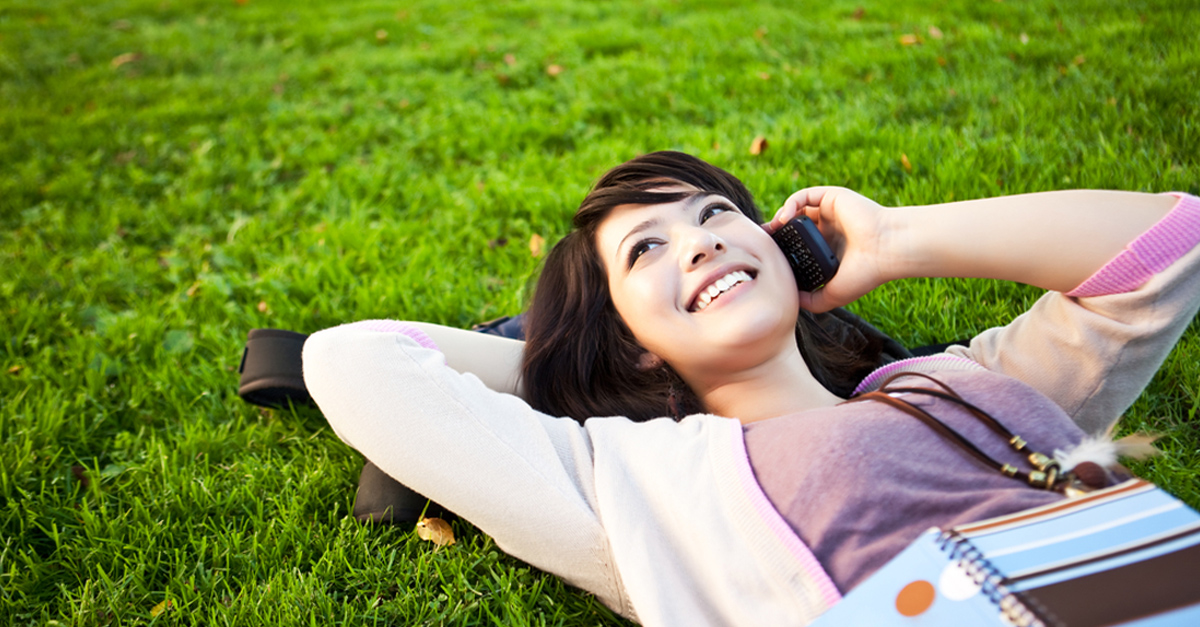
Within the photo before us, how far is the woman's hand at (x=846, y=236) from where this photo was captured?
2.25m

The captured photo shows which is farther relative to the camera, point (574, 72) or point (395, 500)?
point (574, 72)

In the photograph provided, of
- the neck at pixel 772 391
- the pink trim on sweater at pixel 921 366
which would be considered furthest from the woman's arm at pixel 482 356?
the pink trim on sweater at pixel 921 366

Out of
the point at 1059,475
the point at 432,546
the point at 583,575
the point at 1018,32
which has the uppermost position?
the point at 1018,32

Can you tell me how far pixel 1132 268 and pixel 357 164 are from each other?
4604 millimetres

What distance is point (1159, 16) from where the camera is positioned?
482 cm

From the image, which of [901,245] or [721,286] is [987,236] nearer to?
[901,245]

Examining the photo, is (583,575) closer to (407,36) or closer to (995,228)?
(995,228)

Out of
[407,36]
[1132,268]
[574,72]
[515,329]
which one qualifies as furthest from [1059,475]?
[407,36]

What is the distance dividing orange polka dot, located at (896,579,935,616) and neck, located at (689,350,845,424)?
0.81 meters

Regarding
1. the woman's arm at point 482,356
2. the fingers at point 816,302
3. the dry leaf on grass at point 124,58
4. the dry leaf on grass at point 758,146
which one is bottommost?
the woman's arm at point 482,356

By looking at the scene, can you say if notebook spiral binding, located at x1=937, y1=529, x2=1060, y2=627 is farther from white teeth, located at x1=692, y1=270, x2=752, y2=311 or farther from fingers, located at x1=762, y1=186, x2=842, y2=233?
fingers, located at x1=762, y1=186, x2=842, y2=233

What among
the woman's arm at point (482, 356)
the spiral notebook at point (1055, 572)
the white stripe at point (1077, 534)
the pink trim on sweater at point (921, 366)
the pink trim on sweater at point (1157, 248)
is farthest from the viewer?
the woman's arm at point (482, 356)

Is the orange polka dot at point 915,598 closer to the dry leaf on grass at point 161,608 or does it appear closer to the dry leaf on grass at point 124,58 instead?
the dry leaf on grass at point 161,608

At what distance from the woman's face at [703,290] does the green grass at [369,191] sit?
804mm
